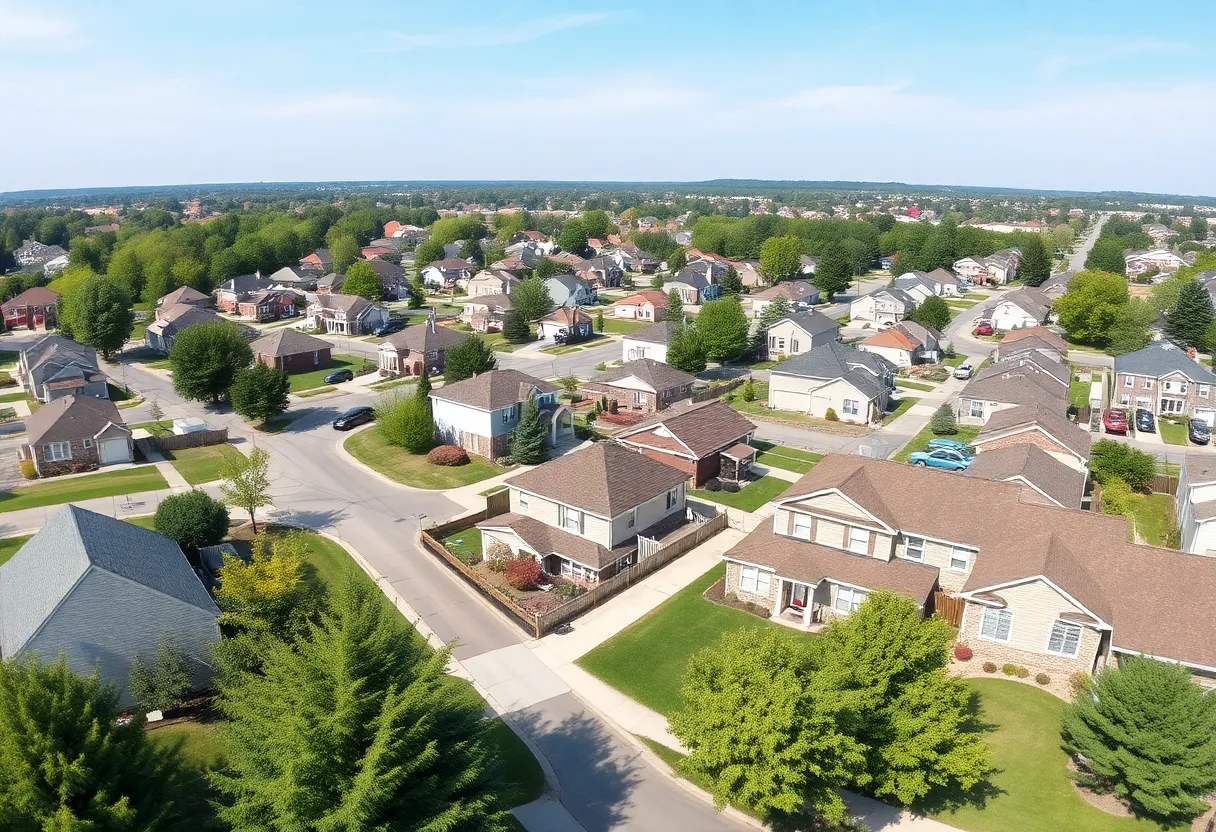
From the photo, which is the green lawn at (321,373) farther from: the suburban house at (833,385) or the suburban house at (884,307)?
the suburban house at (884,307)

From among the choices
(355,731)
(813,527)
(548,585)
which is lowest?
(548,585)

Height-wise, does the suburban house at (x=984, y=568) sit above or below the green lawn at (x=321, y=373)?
above

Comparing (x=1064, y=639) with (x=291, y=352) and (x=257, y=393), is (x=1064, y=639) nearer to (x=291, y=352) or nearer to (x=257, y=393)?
(x=257, y=393)

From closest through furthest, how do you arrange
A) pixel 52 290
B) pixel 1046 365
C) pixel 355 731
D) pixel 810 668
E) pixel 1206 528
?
pixel 355 731 < pixel 810 668 < pixel 1206 528 < pixel 1046 365 < pixel 52 290

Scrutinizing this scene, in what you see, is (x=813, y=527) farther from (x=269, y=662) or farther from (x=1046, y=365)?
(x=1046, y=365)

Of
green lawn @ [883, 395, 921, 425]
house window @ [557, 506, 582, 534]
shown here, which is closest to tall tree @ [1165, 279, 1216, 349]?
green lawn @ [883, 395, 921, 425]

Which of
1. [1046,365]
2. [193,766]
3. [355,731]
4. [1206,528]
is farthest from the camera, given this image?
[1046,365]

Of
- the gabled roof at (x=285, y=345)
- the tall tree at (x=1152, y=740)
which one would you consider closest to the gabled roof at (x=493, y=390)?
the gabled roof at (x=285, y=345)

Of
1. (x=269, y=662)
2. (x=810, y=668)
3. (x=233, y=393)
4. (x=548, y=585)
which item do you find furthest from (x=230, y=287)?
(x=810, y=668)
